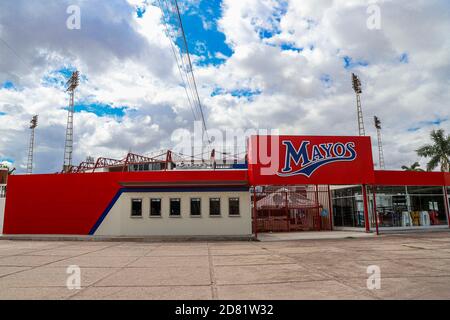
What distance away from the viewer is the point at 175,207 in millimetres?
22203

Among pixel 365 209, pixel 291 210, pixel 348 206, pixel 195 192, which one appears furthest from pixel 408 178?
pixel 195 192

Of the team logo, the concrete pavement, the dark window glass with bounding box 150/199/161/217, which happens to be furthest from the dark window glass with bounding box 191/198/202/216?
the concrete pavement

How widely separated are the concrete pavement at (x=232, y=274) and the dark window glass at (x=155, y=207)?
8057 millimetres

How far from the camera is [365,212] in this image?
22.6m

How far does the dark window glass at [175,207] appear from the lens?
22.1 metres

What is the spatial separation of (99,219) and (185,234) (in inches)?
223

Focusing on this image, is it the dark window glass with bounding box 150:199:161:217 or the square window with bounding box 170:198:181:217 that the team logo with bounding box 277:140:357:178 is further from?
the dark window glass with bounding box 150:199:161:217

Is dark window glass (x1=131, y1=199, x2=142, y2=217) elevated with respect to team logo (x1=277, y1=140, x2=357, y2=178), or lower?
lower

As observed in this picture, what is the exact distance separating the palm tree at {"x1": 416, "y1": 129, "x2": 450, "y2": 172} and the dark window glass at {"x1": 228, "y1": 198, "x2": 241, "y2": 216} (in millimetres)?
30628

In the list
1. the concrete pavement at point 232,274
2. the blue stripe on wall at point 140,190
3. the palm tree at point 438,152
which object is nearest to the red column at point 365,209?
the blue stripe on wall at point 140,190

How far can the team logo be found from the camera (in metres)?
20.7

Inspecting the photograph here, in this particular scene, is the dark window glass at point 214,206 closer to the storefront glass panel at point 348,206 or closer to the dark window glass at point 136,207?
the dark window glass at point 136,207
